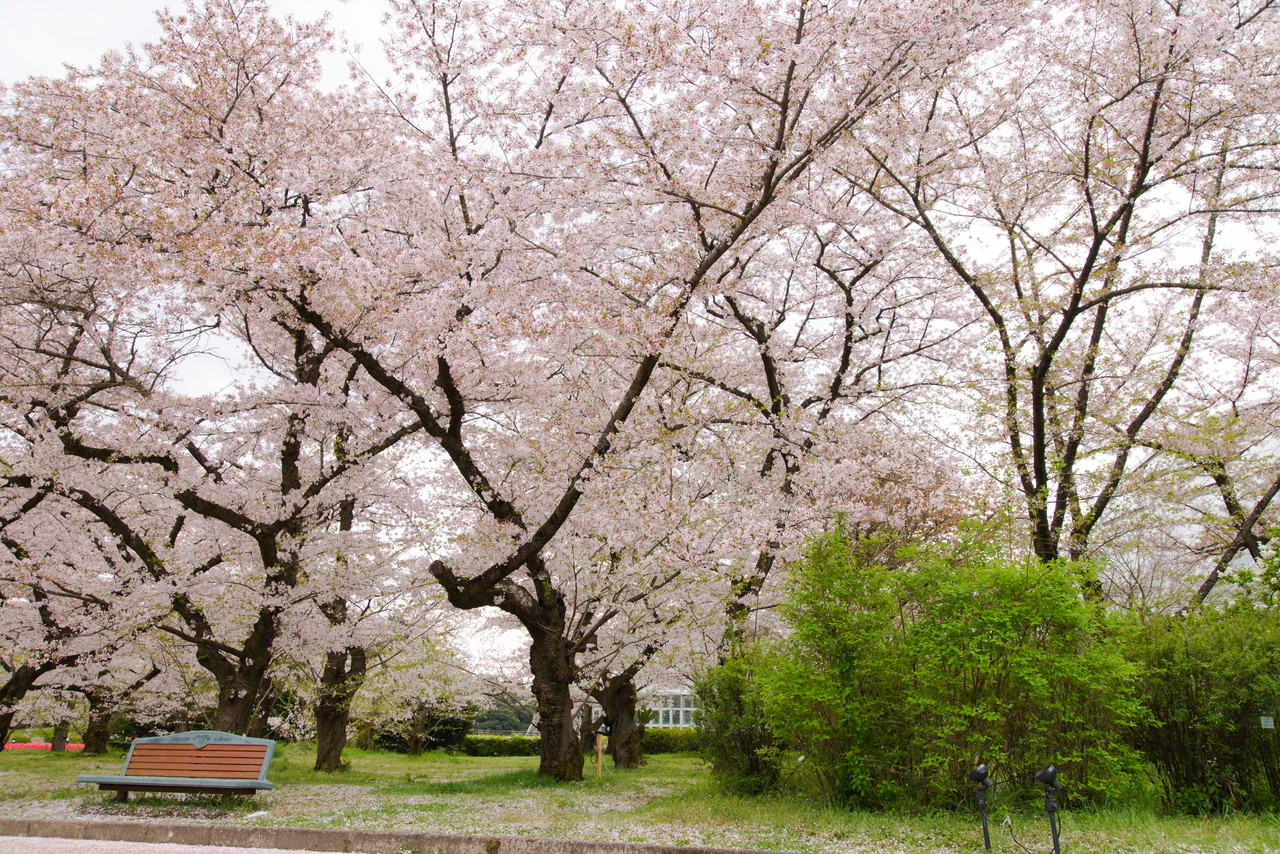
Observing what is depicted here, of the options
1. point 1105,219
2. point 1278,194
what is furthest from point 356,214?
point 1278,194

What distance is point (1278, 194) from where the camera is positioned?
10.5 meters

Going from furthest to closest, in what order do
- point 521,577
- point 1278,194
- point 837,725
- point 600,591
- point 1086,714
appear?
point 521,577 < point 600,591 < point 1278,194 < point 837,725 < point 1086,714

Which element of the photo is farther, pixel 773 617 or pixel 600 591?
pixel 773 617

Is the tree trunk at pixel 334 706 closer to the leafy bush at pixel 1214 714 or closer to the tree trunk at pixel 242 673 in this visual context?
the tree trunk at pixel 242 673

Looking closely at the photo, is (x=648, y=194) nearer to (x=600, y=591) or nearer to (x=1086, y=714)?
(x=600, y=591)

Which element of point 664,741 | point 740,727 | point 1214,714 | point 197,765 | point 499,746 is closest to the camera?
point 1214,714

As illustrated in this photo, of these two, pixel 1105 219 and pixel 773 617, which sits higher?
pixel 1105 219

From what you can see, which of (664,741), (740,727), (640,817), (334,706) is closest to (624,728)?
(334,706)

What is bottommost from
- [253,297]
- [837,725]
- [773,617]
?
[837,725]

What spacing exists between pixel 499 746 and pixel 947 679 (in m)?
28.3

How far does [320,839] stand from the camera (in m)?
5.93

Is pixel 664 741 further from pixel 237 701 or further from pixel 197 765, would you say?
pixel 197 765

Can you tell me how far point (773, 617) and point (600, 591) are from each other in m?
6.28

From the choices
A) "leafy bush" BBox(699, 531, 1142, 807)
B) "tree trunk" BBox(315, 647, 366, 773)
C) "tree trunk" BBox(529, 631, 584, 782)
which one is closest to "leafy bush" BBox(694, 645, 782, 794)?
"leafy bush" BBox(699, 531, 1142, 807)
